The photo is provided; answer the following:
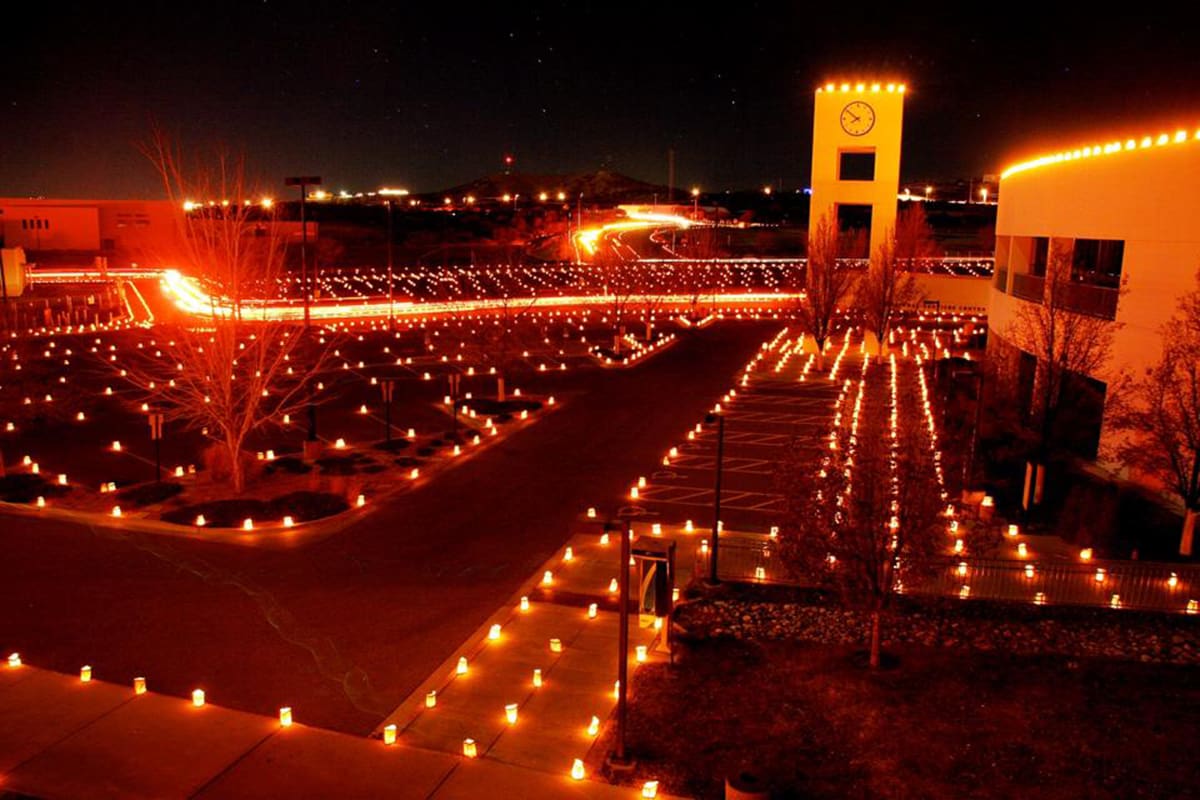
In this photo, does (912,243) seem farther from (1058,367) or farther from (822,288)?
(1058,367)

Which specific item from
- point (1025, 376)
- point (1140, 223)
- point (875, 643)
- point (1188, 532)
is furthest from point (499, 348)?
point (1188, 532)

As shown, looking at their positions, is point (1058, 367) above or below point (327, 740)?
above

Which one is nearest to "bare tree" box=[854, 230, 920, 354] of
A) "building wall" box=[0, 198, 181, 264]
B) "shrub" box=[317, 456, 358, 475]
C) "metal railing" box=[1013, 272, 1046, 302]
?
"metal railing" box=[1013, 272, 1046, 302]

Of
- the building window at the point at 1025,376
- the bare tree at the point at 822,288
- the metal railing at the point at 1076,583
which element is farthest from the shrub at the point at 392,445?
the bare tree at the point at 822,288

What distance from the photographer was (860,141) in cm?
3856

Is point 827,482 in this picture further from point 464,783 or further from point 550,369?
point 550,369

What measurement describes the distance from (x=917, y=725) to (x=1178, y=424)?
8785 millimetres

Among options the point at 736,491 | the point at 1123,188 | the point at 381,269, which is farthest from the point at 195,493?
the point at 381,269

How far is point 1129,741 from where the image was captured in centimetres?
948

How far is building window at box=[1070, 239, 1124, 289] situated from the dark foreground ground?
14.5 m

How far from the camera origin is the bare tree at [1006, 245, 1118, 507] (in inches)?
707

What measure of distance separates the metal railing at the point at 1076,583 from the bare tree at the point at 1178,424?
7.54 ft

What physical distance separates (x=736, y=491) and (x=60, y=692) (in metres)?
12.8

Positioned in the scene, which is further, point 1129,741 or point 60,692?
point 60,692
